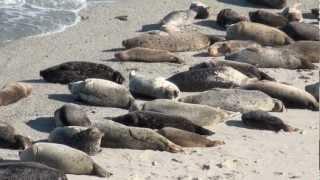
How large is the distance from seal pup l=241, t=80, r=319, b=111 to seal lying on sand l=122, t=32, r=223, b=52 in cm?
231

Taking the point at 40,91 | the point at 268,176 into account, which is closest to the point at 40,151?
the point at 268,176

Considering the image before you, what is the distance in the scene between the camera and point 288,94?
8.79 meters

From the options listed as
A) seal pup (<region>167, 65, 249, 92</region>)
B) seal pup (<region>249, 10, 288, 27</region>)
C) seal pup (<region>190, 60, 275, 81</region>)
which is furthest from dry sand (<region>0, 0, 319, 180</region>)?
seal pup (<region>167, 65, 249, 92</region>)

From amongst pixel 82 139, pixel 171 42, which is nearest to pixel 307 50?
pixel 171 42

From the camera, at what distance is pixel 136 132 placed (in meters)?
7.31

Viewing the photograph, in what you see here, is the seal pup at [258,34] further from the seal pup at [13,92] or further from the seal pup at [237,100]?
the seal pup at [13,92]

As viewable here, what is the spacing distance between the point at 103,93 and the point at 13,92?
103 cm

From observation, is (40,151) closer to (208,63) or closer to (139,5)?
(208,63)

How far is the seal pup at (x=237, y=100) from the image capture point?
8.41m

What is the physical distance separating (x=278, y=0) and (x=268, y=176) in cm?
813

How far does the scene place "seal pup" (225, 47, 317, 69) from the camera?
10.3 m

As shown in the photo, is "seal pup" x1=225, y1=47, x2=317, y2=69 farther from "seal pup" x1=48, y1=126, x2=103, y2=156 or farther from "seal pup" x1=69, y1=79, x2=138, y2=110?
"seal pup" x1=48, y1=126, x2=103, y2=156

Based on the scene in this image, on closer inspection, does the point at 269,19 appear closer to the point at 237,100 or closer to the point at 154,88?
the point at 154,88

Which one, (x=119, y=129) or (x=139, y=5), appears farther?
(x=139, y=5)
